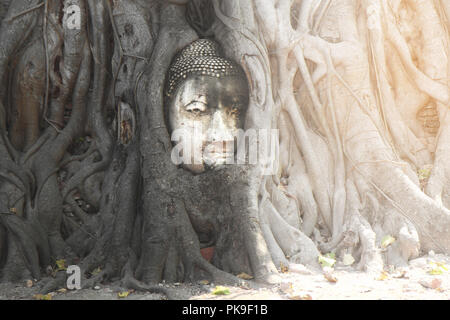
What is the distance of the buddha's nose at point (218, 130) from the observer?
109 inches

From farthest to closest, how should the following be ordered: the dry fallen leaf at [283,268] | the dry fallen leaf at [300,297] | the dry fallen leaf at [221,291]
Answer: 1. the dry fallen leaf at [283,268]
2. the dry fallen leaf at [221,291]
3. the dry fallen leaf at [300,297]

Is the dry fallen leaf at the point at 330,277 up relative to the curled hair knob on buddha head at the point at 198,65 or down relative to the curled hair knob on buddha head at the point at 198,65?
down

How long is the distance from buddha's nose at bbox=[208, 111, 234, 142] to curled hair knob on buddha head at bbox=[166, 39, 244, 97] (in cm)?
32

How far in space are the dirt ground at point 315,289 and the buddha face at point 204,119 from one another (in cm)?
91

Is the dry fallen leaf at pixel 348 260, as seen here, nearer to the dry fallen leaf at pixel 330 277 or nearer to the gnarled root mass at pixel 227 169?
the gnarled root mass at pixel 227 169

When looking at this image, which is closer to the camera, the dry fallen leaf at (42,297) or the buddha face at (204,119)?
the dry fallen leaf at (42,297)

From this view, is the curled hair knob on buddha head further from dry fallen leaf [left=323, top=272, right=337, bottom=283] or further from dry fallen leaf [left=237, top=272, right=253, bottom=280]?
dry fallen leaf [left=323, top=272, right=337, bottom=283]

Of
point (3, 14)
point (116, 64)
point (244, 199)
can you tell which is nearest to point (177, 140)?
point (244, 199)

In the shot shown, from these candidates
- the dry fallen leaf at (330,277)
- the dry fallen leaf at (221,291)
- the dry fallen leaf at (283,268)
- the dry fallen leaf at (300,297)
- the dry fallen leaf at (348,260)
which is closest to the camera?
the dry fallen leaf at (300,297)

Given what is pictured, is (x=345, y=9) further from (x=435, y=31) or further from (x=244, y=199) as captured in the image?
(x=244, y=199)

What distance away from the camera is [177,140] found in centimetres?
279

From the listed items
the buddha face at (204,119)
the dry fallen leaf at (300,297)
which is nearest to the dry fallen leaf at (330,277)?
the dry fallen leaf at (300,297)

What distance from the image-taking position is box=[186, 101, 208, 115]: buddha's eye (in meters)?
2.77

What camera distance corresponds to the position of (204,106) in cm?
278
